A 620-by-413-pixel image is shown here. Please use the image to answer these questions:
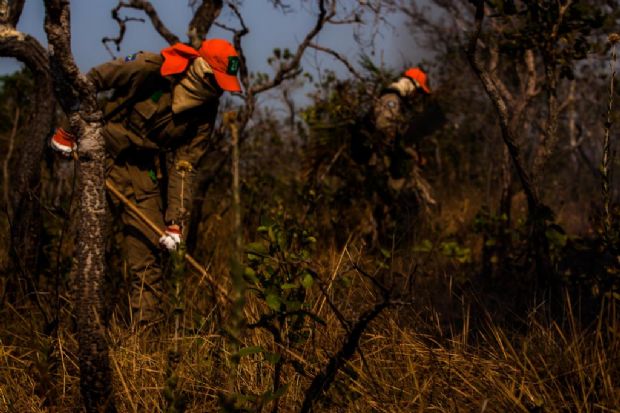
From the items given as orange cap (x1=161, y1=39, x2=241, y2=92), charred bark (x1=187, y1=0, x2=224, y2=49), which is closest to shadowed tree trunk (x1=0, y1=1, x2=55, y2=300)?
orange cap (x1=161, y1=39, x2=241, y2=92)

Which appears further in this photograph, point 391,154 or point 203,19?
point 391,154

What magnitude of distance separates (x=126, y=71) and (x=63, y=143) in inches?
→ 22.5

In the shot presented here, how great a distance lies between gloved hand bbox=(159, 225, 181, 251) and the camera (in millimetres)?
3729

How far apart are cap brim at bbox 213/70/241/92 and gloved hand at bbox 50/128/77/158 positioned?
0.98m

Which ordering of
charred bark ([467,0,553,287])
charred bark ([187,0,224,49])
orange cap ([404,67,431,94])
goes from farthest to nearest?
1. orange cap ([404,67,431,94])
2. charred bark ([187,0,224,49])
3. charred bark ([467,0,553,287])

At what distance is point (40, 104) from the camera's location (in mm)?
4207

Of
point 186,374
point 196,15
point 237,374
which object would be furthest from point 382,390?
point 196,15

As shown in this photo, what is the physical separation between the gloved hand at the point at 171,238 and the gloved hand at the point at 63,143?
735 millimetres

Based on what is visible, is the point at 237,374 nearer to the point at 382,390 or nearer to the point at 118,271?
the point at 382,390

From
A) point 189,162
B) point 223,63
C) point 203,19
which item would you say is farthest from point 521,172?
point 203,19

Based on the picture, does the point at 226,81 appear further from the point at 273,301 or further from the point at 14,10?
the point at 273,301

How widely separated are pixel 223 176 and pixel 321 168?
169cm

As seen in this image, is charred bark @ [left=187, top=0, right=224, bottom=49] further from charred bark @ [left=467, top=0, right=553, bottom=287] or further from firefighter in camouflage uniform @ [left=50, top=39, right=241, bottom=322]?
charred bark @ [left=467, top=0, right=553, bottom=287]

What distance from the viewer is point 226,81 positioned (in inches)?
161
